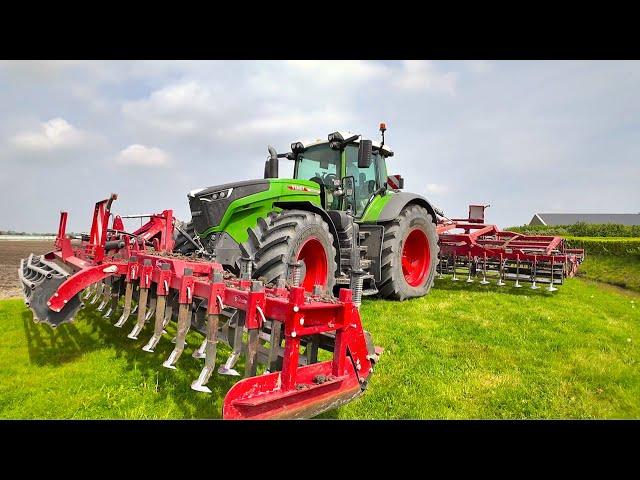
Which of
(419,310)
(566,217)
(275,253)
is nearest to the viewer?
(275,253)

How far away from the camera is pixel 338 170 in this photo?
659 cm

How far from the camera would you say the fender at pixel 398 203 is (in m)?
6.71

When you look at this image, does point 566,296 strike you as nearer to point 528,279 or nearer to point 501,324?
point 528,279

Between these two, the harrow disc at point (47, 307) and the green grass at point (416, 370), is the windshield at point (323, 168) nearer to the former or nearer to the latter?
the green grass at point (416, 370)

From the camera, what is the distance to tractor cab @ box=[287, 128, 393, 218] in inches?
256

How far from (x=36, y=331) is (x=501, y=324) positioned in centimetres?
590

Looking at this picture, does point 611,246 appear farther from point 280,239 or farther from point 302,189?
point 280,239

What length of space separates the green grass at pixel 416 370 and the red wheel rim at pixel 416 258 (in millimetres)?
1805

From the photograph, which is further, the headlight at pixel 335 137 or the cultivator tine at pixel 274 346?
the headlight at pixel 335 137

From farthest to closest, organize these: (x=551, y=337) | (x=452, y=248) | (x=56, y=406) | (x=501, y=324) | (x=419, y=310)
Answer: (x=452, y=248), (x=419, y=310), (x=501, y=324), (x=551, y=337), (x=56, y=406)

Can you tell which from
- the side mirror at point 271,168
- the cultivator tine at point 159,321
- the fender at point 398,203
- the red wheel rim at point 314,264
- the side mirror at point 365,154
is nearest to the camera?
the cultivator tine at point 159,321

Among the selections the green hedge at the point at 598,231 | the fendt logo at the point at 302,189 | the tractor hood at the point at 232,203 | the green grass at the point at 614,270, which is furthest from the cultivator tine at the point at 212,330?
the green hedge at the point at 598,231

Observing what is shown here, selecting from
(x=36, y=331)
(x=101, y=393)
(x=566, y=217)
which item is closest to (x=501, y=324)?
(x=101, y=393)

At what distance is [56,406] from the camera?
120 inches
